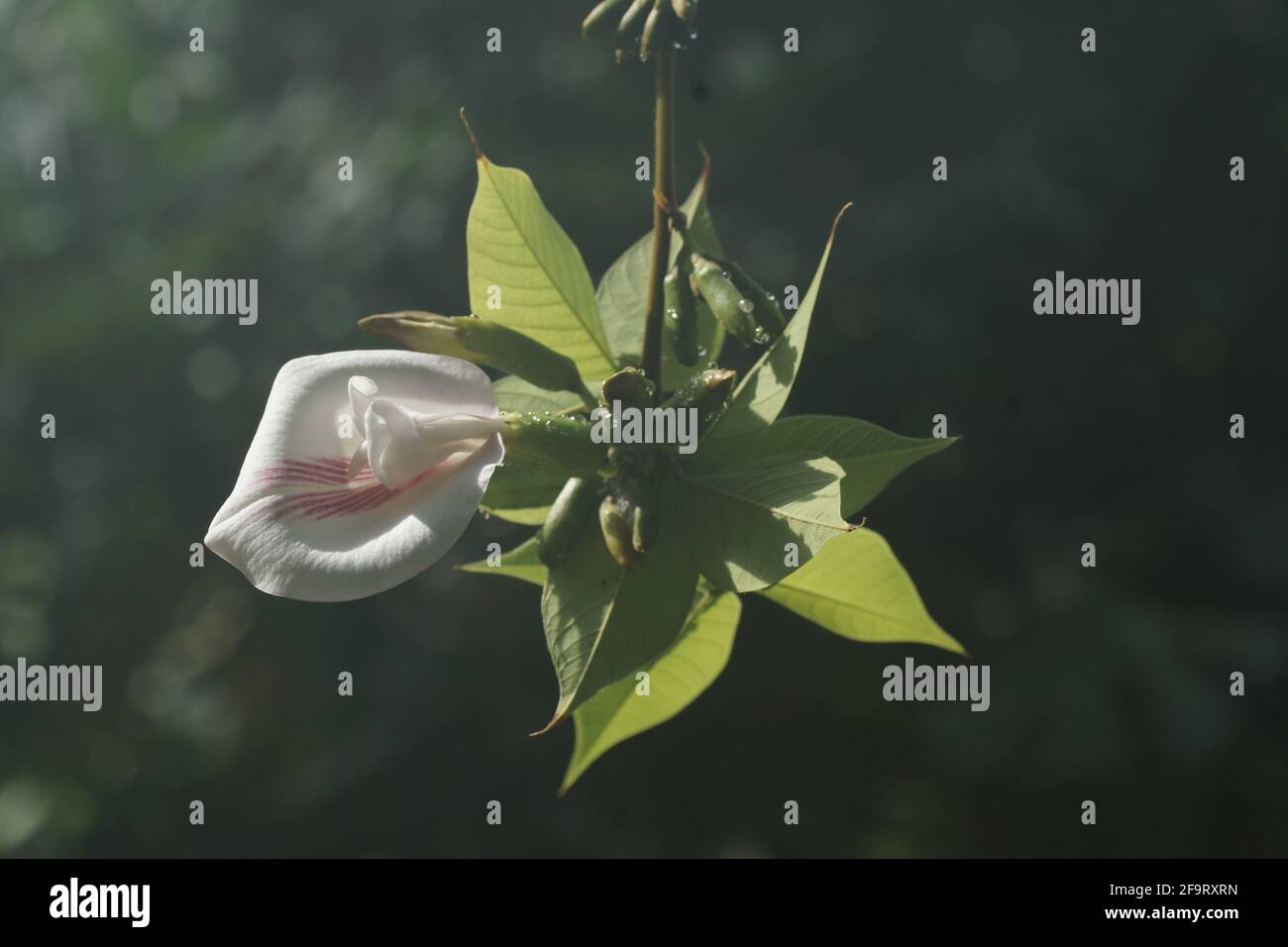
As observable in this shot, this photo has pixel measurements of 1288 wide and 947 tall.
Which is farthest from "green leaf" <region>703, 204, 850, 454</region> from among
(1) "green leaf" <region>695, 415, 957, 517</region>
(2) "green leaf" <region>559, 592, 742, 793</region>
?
(2) "green leaf" <region>559, 592, 742, 793</region>

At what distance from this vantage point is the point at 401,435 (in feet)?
1.61

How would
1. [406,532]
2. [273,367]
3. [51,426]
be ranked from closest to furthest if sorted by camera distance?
[406,532] < [273,367] < [51,426]

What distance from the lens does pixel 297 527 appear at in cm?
49

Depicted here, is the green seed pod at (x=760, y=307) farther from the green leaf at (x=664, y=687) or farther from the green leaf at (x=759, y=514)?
the green leaf at (x=664, y=687)

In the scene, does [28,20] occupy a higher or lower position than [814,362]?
higher

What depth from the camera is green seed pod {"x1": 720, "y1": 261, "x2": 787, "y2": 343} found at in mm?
545

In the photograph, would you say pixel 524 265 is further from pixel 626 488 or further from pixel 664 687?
pixel 664 687

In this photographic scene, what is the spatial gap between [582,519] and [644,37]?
0.74ft

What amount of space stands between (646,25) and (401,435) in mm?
227

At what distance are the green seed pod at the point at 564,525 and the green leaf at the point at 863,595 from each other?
0.47 feet

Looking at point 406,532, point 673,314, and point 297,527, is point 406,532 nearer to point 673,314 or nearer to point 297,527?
point 297,527

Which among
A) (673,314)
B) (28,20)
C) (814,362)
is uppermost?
(28,20)

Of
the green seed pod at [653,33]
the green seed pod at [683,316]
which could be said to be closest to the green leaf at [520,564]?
the green seed pod at [683,316]

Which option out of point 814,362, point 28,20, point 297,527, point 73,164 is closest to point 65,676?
point 73,164
